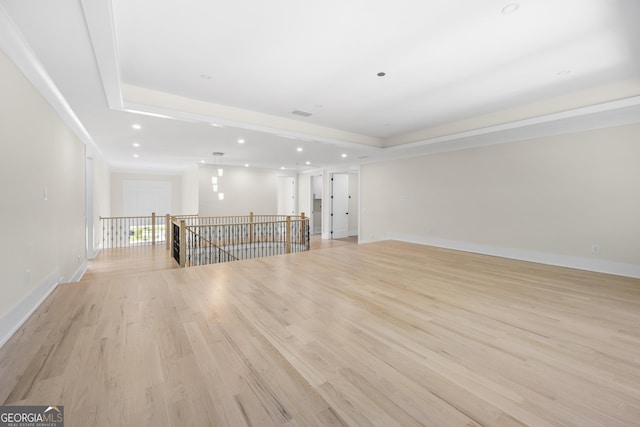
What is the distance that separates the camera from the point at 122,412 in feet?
4.31

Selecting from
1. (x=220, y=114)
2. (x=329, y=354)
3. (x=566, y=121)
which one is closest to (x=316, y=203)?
(x=220, y=114)

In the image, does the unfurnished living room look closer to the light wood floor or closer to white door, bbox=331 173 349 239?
the light wood floor

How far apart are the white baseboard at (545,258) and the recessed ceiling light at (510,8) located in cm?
419

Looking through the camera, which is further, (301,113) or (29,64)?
(301,113)

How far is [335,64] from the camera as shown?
2969 mm

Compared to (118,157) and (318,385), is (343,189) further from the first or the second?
(318,385)

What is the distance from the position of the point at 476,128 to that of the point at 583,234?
95.3 inches

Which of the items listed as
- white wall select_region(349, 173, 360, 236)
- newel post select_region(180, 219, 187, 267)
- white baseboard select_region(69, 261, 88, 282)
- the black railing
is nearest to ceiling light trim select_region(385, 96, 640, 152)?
the black railing

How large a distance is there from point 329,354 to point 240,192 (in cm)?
893

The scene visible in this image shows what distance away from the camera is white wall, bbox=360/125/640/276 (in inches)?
156

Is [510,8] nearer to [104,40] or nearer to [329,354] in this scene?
[329,354]

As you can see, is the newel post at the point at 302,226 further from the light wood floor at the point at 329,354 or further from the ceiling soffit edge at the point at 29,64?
the ceiling soffit edge at the point at 29,64

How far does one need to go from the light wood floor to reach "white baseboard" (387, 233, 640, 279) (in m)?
0.74

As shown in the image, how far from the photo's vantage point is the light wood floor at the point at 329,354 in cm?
135
